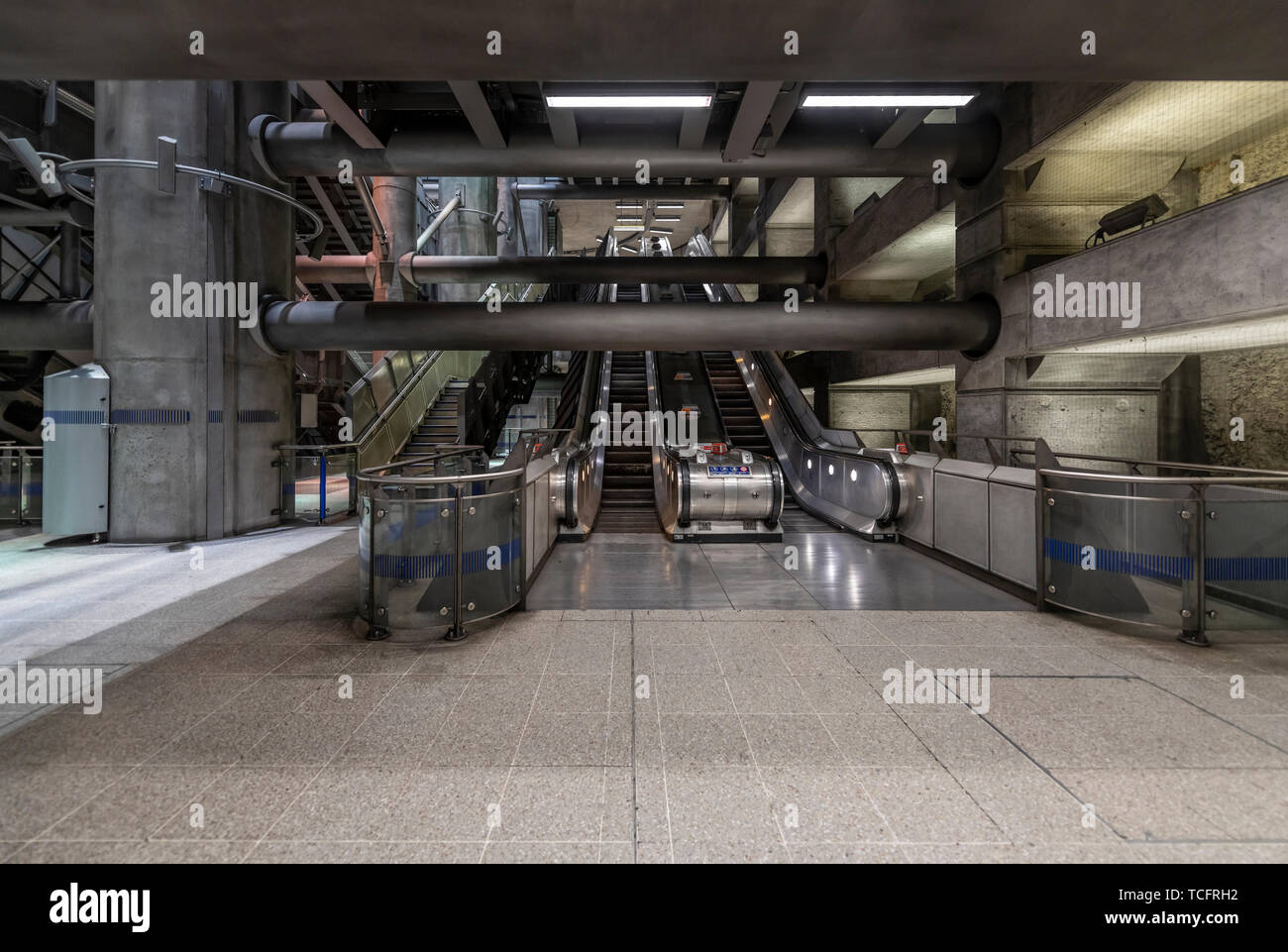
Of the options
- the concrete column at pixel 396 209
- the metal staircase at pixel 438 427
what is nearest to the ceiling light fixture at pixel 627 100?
the metal staircase at pixel 438 427

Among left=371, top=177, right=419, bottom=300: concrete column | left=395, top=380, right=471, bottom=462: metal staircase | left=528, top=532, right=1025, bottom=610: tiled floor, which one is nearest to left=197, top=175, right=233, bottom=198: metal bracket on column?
left=395, top=380, right=471, bottom=462: metal staircase

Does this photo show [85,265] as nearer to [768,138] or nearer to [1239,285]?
[768,138]

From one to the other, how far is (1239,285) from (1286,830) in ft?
15.9

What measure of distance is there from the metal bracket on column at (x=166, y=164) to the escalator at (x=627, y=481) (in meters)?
6.86

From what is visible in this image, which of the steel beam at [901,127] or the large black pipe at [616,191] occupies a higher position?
the large black pipe at [616,191]

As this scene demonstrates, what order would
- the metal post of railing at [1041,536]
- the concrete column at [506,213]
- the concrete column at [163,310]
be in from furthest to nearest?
1. the concrete column at [506,213]
2. the concrete column at [163,310]
3. the metal post of railing at [1041,536]

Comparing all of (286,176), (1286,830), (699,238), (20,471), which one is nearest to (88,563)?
(20,471)

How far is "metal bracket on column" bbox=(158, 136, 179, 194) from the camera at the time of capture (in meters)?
7.07

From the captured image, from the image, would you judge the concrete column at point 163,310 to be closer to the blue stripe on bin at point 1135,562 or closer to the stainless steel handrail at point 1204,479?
the blue stripe on bin at point 1135,562

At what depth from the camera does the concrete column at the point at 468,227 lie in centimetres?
1806

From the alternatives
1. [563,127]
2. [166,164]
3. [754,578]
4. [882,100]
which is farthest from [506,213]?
[754,578]

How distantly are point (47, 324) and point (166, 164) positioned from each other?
11.6 ft

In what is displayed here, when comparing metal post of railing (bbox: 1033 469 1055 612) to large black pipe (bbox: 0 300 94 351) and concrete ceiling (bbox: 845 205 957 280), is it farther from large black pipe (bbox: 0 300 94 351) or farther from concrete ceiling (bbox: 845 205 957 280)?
large black pipe (bbox: 0 300 94 351)

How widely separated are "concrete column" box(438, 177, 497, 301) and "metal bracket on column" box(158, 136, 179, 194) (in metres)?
10.5
